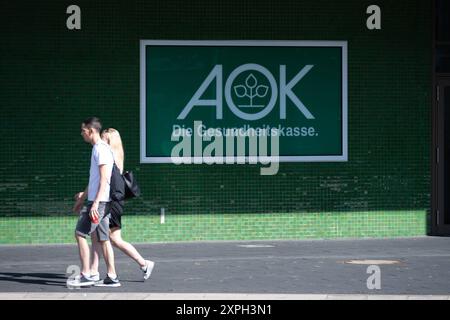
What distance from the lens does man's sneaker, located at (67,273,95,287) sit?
1162 centimetres

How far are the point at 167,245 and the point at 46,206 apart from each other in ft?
6.33

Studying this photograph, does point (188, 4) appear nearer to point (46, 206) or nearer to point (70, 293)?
point (46, 206)

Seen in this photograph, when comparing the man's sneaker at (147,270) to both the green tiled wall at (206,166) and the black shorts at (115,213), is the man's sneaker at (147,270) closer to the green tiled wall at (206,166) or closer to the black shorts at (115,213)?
the black shorts at (115,213)

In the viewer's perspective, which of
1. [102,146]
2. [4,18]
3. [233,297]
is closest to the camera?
[233,297]

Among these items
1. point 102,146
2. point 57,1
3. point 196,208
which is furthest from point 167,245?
point 102,146

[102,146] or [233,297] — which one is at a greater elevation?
[102,146]

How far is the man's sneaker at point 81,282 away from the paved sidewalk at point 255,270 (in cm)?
8

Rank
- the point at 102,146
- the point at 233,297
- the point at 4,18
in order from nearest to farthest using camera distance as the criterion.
→ 1. the point at 233,297
2. the point at 102,146
3. the point at 4,18

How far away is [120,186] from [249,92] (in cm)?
559

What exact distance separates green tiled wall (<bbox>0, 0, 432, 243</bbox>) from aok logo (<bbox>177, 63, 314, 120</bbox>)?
0.54 meters

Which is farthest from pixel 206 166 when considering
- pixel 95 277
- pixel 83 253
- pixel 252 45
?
pixel 83 253

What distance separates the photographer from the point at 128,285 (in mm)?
11836

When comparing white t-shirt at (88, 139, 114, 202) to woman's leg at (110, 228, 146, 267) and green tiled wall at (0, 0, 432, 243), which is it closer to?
woman's leg at (110, 228, 146, 267)

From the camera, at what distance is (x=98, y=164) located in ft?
37.8
